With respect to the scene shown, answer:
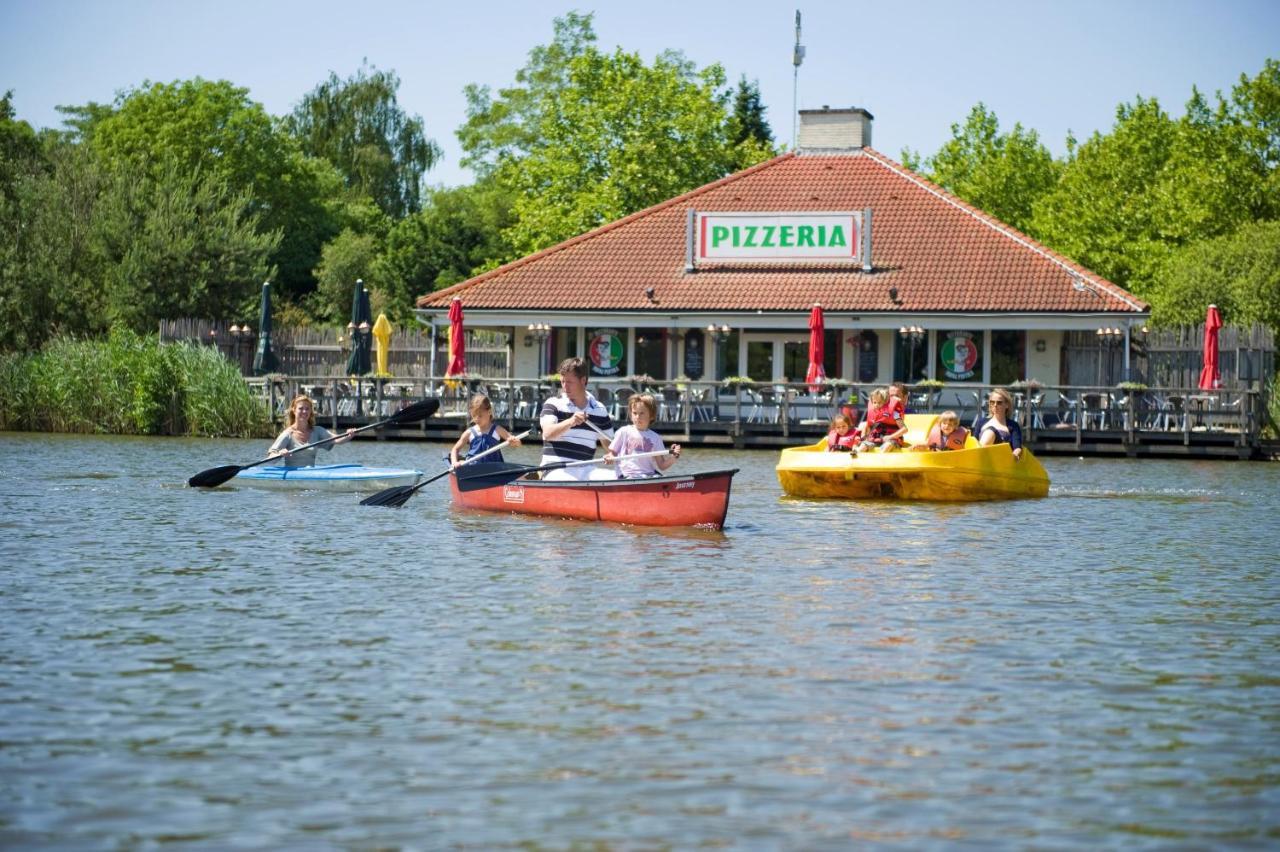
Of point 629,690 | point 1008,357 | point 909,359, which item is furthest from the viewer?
point 909,359

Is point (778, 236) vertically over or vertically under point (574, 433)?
over

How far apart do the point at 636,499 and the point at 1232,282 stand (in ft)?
113

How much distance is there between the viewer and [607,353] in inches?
1713

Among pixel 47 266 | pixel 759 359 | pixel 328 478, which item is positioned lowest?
pixel 328 478

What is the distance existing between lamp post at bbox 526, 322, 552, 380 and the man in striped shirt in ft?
79.2

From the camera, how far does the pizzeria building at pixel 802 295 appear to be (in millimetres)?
41188

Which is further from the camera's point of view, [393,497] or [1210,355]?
[1210,355]

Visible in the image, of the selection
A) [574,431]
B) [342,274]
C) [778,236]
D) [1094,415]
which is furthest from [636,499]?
[342,274]

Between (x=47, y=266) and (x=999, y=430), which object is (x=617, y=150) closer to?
(x=47, y=266)

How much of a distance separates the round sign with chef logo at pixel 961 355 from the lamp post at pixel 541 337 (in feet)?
30.5

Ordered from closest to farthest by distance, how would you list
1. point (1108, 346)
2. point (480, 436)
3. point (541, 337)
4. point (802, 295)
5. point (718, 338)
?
point (480, 436) → point (1108, 346) → point (802, 295) → point (718, 338) → point (541, 337)

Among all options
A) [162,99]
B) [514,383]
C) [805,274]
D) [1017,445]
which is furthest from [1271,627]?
[162,99]

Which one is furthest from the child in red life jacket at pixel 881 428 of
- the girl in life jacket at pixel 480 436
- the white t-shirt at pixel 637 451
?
the white t-shirt at pixel 637 451

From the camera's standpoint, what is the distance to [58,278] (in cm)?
5022
